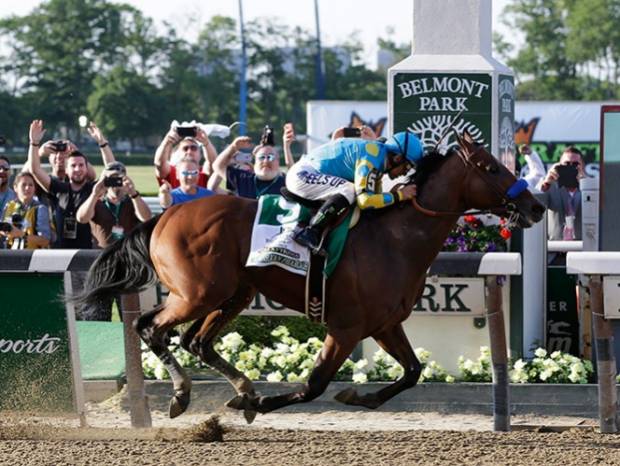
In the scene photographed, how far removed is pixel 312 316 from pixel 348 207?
0.66 meters

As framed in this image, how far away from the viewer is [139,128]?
219ft

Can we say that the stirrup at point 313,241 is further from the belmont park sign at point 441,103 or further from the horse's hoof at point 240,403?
the belmont park sign at point 441,103

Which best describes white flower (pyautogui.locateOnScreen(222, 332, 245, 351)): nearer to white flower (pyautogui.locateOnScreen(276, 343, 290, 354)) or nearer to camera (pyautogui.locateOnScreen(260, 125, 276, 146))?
white flower (pyautogui.locateOnScreen(276, 343, 290, 354))

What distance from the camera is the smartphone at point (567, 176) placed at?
34.8ft

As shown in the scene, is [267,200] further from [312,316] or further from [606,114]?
[606,114]

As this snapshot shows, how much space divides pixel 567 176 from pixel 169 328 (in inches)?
185

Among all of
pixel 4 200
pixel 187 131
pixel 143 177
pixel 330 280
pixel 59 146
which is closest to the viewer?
pixel 330 280

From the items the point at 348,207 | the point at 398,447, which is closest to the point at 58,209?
the point at 348,207

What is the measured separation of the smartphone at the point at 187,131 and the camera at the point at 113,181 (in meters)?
0.74

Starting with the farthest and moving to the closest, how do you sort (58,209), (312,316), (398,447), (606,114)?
(58,209)
(606,114)
(312,316)
(398,447)

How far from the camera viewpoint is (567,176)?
10695mm

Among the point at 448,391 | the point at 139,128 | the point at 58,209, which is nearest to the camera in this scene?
the point at 448,391

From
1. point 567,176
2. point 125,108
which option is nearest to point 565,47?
point 125,108

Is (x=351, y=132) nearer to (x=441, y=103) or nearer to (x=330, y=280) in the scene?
(x=441, y=103)
